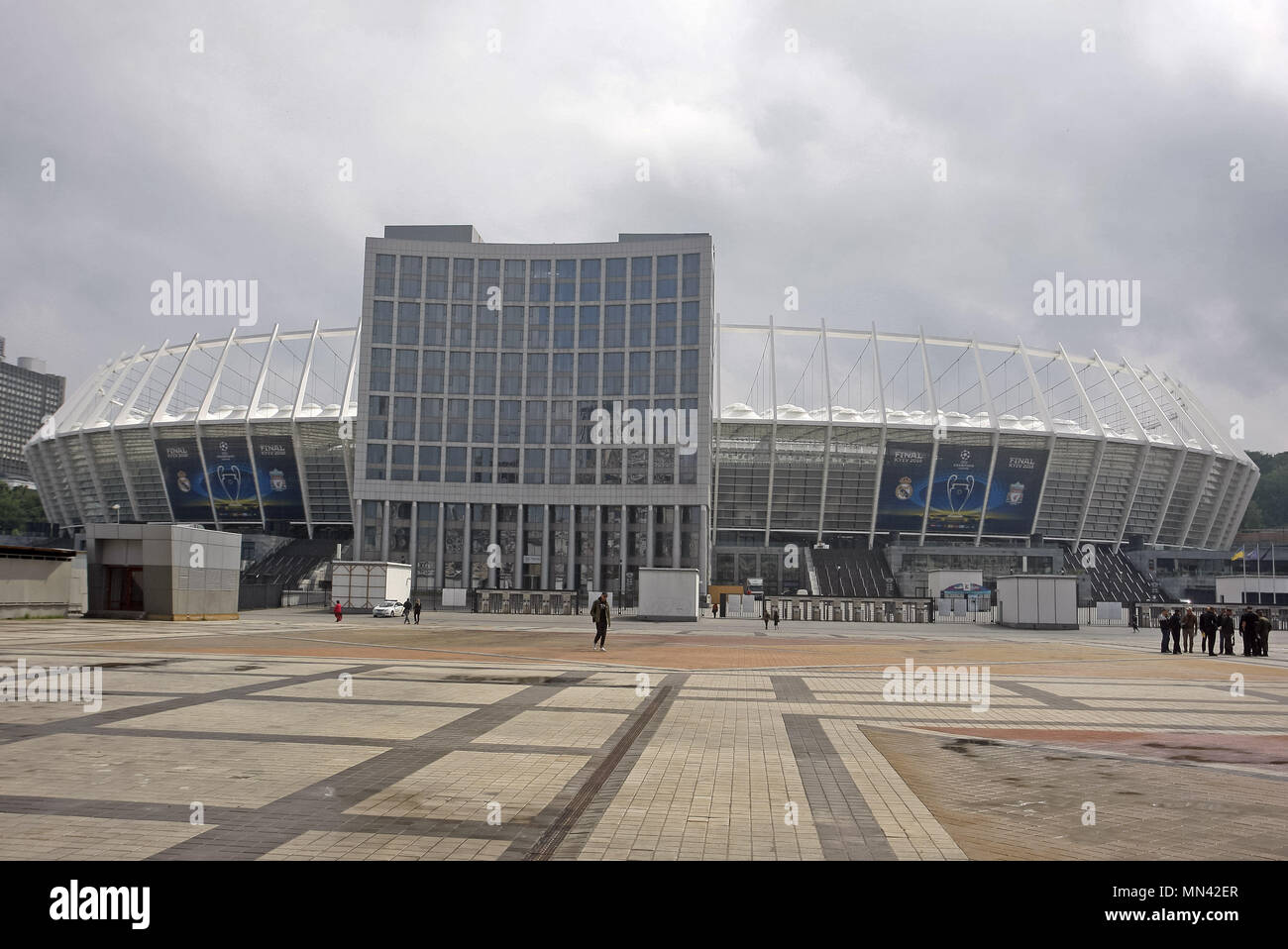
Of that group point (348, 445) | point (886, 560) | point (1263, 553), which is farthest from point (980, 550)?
point (348, 445)

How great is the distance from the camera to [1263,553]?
293 ft

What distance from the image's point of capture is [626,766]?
10117 millimetres

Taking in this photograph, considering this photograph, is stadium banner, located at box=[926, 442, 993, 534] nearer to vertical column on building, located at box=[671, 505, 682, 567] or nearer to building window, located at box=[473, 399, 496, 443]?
vertical column on building, located at box=[671, 505, 682, 567]

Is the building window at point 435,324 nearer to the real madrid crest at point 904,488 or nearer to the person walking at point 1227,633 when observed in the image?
the real madrid crest at point 904,488

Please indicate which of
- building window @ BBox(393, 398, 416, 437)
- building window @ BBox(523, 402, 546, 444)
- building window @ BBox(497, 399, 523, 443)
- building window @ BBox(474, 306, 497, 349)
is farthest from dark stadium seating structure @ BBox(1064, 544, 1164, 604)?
building window @ BBox(393, 398, 416, 437)

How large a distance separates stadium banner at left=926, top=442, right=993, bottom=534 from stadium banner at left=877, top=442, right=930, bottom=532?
51.0 inches

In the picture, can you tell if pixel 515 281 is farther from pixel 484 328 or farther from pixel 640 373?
pixel 640 373

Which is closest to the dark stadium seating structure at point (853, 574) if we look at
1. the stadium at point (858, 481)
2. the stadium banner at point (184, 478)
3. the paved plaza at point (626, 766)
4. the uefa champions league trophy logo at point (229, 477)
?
the stadium at point (858, 481)

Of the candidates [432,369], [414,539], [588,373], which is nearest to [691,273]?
[588,373]

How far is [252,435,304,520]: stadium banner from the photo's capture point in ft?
303

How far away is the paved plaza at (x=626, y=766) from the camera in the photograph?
277 inches
